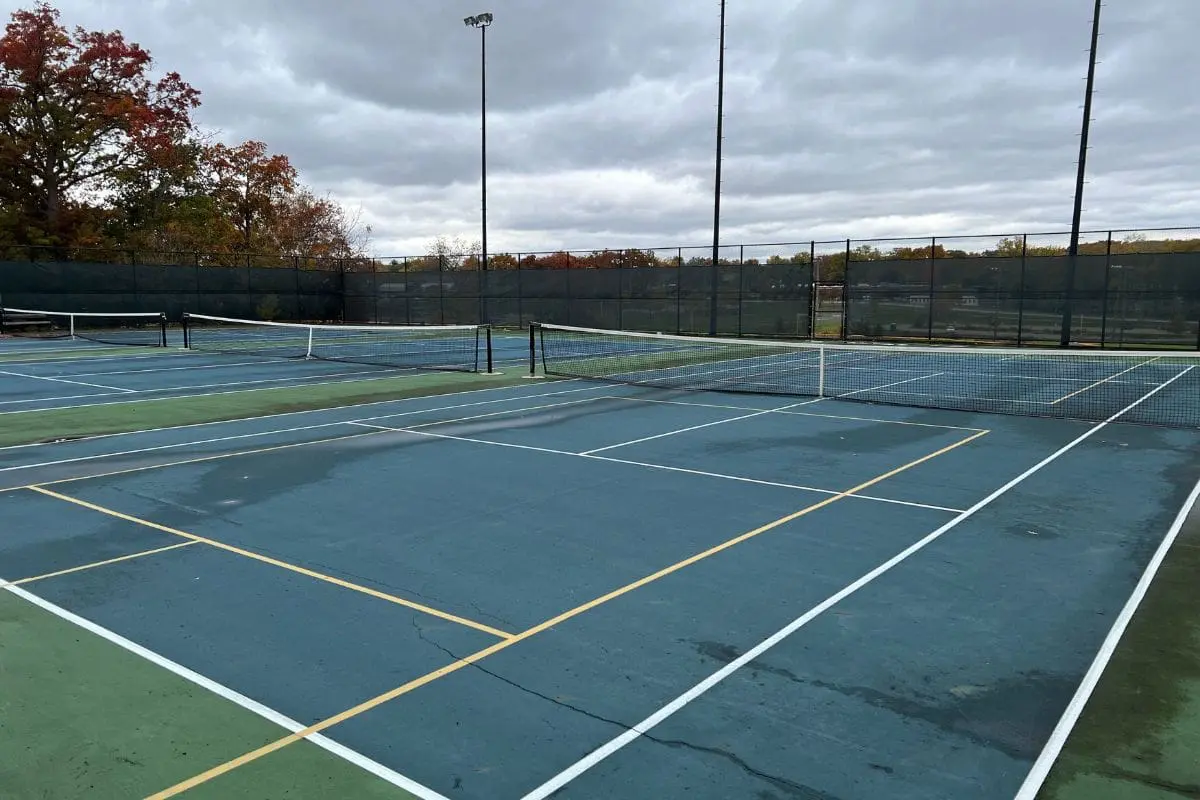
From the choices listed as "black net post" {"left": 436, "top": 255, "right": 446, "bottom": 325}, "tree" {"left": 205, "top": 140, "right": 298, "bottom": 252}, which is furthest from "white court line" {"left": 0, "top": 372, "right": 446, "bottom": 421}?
"tree" {"left": 205, "top": 140, "right": 298, "bottom": 252}

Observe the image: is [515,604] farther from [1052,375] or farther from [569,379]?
[1052,375]

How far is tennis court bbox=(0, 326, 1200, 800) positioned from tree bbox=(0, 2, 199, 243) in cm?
3851

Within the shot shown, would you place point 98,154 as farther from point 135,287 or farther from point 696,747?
point 696,747

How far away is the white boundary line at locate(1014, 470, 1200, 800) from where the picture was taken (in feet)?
12.5

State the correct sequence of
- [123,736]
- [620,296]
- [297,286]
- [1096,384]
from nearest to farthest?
1. [123,736]
2. [1096,384]
3. [620,296]
4. [297,286]

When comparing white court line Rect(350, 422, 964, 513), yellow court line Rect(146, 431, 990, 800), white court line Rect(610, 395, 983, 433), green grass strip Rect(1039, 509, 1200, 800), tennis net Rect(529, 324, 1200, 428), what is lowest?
yellow court line Rect(146, 431, 990, 800)

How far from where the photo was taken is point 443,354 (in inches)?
1051

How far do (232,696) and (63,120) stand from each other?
157 ft

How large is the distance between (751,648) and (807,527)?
2.86 meters

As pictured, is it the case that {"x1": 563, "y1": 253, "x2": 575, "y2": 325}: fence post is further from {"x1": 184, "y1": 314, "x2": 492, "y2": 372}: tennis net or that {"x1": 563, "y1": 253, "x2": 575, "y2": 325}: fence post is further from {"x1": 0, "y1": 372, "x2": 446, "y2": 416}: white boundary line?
{"x1": 0, "y1": 372, "x2": 446, "y2": 416}: white boundary line

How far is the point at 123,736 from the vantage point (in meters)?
4.19

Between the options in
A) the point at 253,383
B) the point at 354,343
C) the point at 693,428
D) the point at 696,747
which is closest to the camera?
the point at 696,747

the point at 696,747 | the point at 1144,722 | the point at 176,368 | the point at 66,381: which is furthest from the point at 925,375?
the point at 66,381

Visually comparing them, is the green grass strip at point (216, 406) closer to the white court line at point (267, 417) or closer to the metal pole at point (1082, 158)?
the white court line at point (267, 417)
